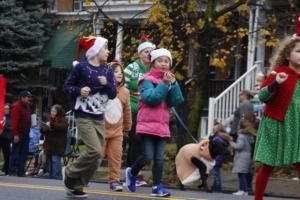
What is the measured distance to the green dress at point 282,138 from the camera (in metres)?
7.60

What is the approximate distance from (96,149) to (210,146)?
3926mm

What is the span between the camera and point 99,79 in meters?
8.95

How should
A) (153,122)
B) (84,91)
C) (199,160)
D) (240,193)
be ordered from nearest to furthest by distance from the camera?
(84,91) < (153,122) < (240,193) < (199,160)

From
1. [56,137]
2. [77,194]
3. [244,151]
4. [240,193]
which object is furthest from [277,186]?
[77,194]

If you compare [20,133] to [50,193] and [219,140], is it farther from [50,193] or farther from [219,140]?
[50,193]

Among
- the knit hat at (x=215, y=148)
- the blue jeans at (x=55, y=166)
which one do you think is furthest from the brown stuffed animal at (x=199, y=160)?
the blue jeans at (x=55, y=166)

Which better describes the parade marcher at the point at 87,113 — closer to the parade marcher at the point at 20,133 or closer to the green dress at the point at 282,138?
the green dress at the point at 282,138

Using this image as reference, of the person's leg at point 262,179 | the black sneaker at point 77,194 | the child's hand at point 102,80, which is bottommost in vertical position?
the black sneaker at point 77,194

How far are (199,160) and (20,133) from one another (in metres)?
4.86

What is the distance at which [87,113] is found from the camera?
8.91 metres

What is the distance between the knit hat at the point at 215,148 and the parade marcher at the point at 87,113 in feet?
12.0

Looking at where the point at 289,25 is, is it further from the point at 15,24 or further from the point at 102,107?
the point at 15,24

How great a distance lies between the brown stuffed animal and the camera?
40.3 ft

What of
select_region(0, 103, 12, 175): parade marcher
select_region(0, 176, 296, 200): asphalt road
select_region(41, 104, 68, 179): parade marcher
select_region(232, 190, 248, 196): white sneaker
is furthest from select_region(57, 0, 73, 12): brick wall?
select_region(0, 176, 296, 200): asphalt road
